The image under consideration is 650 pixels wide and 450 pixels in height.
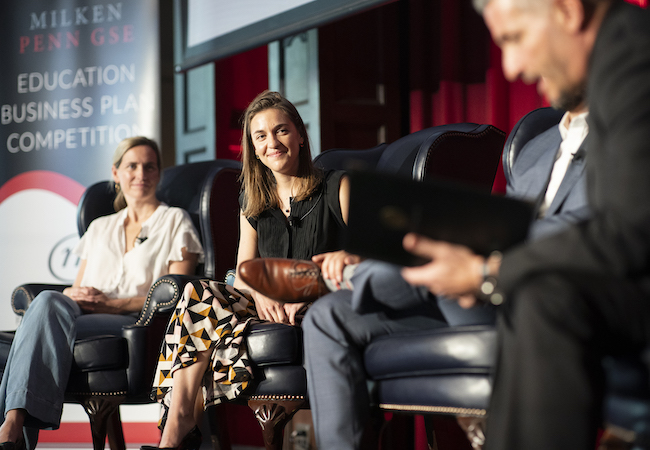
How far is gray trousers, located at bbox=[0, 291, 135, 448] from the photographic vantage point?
77.6 inches

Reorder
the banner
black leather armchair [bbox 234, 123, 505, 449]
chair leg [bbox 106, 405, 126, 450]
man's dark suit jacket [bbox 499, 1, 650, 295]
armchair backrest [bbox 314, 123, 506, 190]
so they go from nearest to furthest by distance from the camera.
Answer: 1. man's dark suit jacket [bbox 499, 1, 650, 295]
2. black leather armchair [bbox 234, 123, 505, 449]
3. armchair backrest [bbox 314, 123, 506, 190]
4. chair leg [bbox 106, 405, 126, 450]
5. the banner

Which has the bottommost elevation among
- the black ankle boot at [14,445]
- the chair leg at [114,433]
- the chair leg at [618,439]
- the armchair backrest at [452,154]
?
the chair leg at [114,433]

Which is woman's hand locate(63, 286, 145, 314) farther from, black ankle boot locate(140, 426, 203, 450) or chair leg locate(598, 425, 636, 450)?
chair leg locate(598, 425, 636, 450)

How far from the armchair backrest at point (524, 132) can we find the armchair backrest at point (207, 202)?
3.98 feet

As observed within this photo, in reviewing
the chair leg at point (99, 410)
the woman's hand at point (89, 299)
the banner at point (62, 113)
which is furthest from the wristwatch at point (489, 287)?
the banner at point (62, 113)

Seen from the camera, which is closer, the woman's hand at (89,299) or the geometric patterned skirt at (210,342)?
the geometric patterned skirt at (210,342)

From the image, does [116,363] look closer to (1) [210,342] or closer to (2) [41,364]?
(2) [41,364]

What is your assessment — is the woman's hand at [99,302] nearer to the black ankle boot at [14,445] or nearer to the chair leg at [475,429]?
the black ankle boot at [14,445]

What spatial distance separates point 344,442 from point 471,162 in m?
1.04

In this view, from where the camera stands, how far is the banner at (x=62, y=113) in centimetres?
357

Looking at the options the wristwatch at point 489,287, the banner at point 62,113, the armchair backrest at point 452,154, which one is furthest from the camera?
the banner at point 62,113

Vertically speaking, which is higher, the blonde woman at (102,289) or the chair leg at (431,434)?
the blonde woman at (102,289)

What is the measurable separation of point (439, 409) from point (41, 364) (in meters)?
1.35

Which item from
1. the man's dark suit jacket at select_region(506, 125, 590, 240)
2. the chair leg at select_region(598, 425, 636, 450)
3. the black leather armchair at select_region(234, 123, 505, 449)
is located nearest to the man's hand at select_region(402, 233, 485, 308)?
the man's dark suit jacket at select_region(506, 125, 590, 240)
